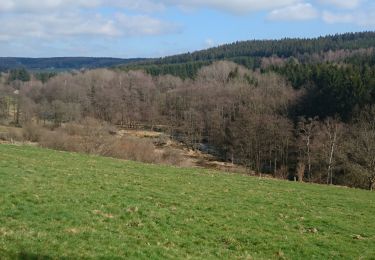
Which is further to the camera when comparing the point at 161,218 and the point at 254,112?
the point at 254,112

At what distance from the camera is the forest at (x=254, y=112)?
67.2 metres

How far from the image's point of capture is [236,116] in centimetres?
11081

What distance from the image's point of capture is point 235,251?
14469 mm

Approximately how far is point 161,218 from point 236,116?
95250 mm

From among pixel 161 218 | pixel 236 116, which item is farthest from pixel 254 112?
pixel 161 218

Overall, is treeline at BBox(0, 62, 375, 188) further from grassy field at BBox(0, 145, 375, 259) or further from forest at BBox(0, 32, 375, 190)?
grassy field at BBox(0, 145, 375, 259)

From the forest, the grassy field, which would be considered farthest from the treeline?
the grassy field

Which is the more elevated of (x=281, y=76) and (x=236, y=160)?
(x=281, y=76)

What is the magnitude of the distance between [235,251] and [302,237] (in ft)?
10.9

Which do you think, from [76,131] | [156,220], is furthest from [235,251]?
[76,131]

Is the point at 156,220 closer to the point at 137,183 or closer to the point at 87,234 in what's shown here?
the point at 87,234

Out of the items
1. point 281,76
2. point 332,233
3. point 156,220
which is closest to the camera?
point 156,220

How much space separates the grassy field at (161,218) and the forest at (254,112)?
83.3 feet

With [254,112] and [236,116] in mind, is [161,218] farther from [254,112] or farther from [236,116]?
[236,116]
